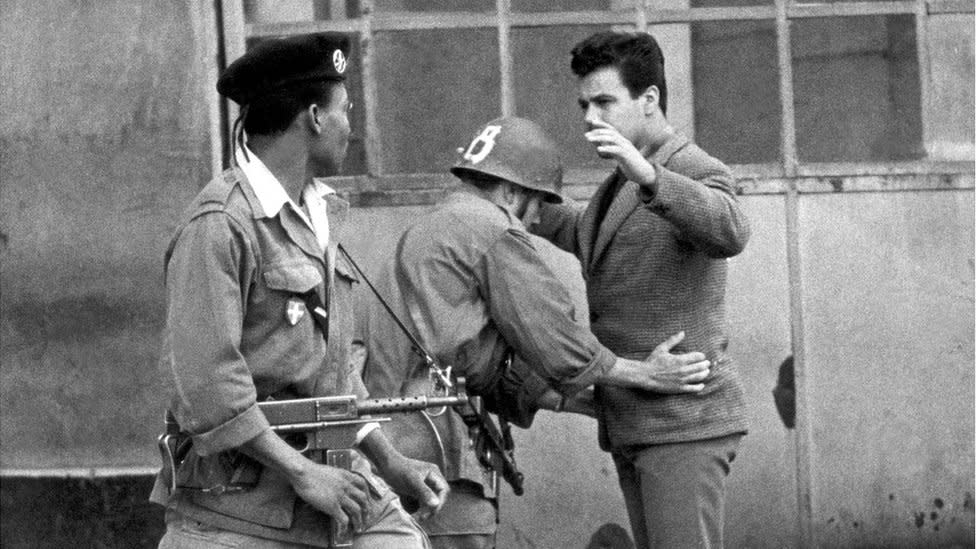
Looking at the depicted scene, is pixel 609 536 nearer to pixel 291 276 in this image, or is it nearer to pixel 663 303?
pixel 663 303

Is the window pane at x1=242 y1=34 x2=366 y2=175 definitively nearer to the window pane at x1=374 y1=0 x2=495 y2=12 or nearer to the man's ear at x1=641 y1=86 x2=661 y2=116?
the window pane at x1=374 y1=0 x2=495 y2=12

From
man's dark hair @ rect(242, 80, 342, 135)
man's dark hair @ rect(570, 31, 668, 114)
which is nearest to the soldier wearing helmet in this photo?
man's dark hair @ rect(570, 31, 668, 114)

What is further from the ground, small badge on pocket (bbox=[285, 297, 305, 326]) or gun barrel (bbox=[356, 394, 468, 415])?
small badge on pocket (bbox=[285, 297, 305, 326])

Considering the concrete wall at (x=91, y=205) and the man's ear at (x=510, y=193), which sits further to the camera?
the concrete wall at (x=91, y=205)

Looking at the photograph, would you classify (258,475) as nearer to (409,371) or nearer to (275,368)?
(275,368)

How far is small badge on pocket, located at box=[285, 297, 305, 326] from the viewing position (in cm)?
379

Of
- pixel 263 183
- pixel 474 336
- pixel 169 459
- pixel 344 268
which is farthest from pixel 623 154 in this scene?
pixel 169 459

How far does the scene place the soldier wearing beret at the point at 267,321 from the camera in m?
3.63

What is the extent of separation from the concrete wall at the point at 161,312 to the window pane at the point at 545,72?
24.6 inches

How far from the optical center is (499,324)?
5.02 m

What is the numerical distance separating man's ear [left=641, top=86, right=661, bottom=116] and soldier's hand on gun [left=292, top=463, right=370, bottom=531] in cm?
180

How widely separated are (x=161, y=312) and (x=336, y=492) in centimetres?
304

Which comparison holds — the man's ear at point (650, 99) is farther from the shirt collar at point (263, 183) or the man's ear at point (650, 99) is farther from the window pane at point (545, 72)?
the shirt collar at point (263, 183)

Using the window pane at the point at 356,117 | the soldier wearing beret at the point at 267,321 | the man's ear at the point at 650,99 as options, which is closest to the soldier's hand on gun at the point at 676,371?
the man's ear at the point at 650,99
